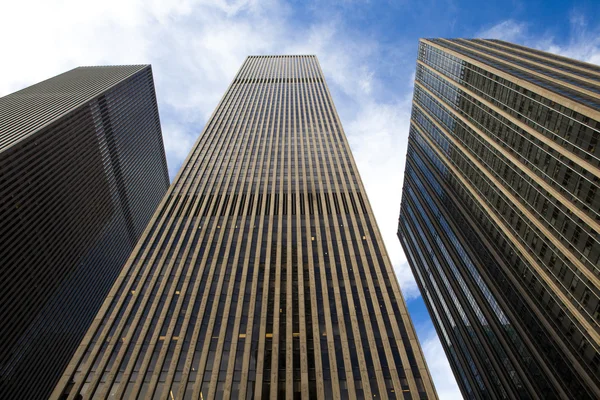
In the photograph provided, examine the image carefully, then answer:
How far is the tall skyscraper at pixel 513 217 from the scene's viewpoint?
5275 centimetres

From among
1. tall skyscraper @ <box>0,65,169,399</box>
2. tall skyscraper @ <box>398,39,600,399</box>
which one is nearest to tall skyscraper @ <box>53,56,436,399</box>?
tall skyscraper @ <box>398,39,600,399</box>

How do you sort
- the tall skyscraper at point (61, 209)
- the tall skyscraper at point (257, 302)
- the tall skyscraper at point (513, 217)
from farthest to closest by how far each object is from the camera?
the tall skyscraper at point (61, 209), the tall skyscraper at point (513, 217), the tall skyscraper at point (257, 302)

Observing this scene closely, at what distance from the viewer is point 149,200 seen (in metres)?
189

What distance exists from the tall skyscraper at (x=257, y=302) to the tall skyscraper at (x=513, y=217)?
97.8 feet

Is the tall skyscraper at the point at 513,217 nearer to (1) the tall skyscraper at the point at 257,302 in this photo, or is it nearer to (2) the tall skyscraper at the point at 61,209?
(1) the tall skyscraper at the point at 257,302

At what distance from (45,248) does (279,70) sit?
114 metres

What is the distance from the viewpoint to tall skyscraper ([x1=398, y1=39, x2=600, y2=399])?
173 feet

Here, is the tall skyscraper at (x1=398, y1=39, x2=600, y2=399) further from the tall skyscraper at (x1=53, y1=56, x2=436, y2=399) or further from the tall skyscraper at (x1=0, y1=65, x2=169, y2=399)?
the tall skyscraper at (x1=0, y1=65, x2=169, y2=399)

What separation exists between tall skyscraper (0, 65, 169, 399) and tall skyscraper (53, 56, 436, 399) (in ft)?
201

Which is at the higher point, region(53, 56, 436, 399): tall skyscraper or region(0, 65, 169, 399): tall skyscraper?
region(0, 65, 169, 399): tall skyscraper

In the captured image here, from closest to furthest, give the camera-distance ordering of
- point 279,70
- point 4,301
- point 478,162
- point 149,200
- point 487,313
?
point 487,313 < point 478,162 < point 4,301 < point 279,70 < point 149,200

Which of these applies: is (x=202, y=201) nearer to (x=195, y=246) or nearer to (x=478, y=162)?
(x=195, y=246)

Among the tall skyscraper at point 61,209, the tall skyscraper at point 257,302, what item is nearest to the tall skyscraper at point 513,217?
the tall skyscraper at point 257,302

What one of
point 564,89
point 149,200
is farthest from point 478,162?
point 149,200
